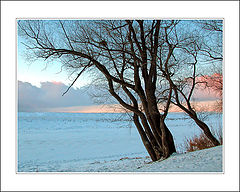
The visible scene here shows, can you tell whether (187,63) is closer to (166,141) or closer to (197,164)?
(166,141)

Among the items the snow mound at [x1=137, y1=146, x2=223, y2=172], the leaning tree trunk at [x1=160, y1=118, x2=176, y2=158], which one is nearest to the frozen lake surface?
the leaning tree trunk at [x1=160, y1=118, x2=176, y2=158]

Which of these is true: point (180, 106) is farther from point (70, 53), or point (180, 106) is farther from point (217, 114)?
point (70, 53)

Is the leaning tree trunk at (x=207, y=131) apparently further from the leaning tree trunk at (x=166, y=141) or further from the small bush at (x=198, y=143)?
the leaning tree trunk at (x=166, y=141)

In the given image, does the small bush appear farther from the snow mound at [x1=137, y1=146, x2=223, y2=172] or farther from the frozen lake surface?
the snow mound at [x1=137, y1=146, x2=223, y2=172]

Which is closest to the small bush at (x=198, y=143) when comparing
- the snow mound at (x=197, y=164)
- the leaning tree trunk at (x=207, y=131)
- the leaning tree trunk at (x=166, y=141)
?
the leaning tree trunk at (x=207, y=131)

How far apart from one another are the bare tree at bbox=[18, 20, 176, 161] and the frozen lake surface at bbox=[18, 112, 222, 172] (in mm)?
379

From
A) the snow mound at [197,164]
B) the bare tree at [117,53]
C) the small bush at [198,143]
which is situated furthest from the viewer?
the small bush at [198,143]

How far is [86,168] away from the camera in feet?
10.5


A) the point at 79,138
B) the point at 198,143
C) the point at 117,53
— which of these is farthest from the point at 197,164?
the point at 79,138

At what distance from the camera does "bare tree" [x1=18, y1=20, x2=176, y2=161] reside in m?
3.39

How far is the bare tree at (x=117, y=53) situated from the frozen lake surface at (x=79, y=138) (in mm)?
379

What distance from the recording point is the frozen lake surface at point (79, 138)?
10.5 feet
